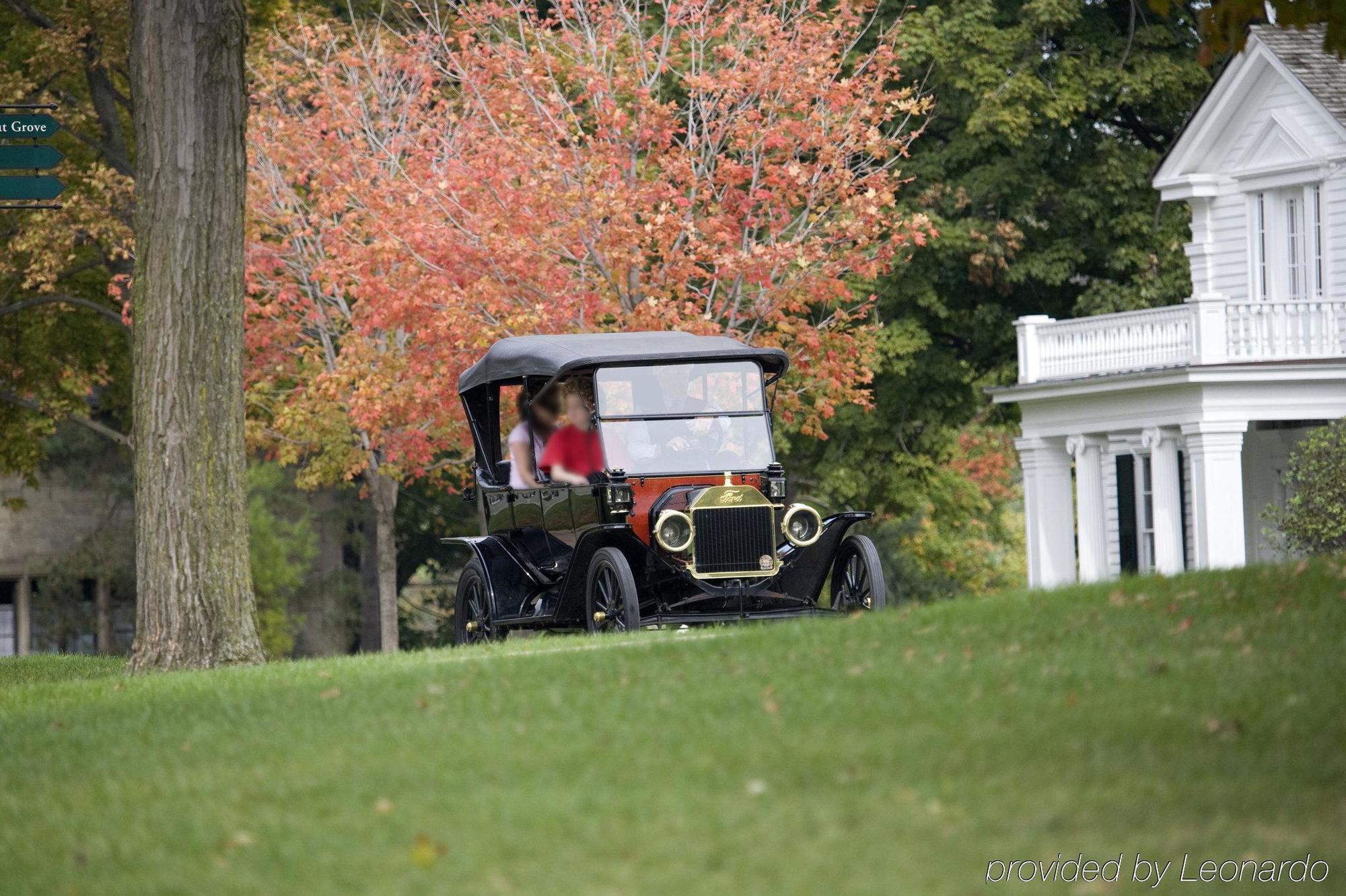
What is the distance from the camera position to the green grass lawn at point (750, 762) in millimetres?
7078

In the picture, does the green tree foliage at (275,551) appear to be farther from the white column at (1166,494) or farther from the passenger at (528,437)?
the passenger at (528,437)

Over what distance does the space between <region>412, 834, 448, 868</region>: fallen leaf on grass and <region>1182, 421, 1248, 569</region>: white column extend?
23.2 meters

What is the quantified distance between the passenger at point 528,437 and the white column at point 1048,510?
656 inches

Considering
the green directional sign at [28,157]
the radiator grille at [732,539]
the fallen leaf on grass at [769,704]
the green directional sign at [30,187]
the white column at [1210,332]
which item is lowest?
the fallen leaf on grass at [769,704]

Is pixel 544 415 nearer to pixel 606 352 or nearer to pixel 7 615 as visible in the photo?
pixel 606 352

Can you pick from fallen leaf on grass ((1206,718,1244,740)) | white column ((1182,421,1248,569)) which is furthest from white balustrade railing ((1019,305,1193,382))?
fallen leaf on grass ((1206,718,1244,740))

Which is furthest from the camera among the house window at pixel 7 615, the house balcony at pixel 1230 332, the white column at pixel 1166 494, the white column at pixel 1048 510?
the house window at pixel 7 615

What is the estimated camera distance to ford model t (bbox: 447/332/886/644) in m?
15.5

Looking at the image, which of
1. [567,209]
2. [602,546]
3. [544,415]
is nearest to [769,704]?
[602,546]

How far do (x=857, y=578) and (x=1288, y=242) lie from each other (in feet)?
58.6

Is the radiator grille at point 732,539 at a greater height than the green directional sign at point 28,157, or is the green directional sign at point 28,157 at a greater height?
the green directional sign at point 28,157

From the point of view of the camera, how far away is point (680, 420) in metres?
16.3

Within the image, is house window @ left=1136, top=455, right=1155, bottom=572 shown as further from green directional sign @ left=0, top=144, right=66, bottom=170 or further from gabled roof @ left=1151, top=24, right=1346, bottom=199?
green directional sign @ left=0, top=144, right=66, bottom=170

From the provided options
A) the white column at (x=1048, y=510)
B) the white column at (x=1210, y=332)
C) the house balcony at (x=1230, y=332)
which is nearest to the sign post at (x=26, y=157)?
the house balcony at (x=1230, y=332)
